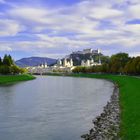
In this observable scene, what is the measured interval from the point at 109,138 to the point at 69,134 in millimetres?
3342

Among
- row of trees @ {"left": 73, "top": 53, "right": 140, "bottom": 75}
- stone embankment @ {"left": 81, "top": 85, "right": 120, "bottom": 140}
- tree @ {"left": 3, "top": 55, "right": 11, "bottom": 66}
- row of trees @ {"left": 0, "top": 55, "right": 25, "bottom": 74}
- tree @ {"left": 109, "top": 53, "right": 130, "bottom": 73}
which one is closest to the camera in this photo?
stone embankment @ {"left": 81, "top": 85, "right": 120, "bottom": 140}

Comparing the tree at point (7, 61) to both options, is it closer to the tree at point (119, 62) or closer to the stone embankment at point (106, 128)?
the tree at point (119, 62)

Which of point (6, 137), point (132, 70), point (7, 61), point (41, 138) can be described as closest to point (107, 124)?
point (41, 138)

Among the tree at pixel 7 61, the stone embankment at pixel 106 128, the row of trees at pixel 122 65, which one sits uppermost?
the tree at pixel 7 61

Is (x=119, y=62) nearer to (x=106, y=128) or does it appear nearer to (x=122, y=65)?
(x=122, y=65)

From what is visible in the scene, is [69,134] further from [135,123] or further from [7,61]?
[7,61]

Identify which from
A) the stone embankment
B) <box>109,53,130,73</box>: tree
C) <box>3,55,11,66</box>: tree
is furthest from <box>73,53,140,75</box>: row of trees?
the stone embankment

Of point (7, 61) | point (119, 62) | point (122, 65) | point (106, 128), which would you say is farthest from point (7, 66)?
point (106, 128)

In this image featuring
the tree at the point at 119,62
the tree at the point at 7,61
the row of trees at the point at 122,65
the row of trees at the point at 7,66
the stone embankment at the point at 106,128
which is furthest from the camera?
the tree at the point at 119,62

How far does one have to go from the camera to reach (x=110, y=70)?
17900cm

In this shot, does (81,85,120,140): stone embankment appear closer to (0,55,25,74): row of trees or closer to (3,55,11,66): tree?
(0,55,25,74): row of trees

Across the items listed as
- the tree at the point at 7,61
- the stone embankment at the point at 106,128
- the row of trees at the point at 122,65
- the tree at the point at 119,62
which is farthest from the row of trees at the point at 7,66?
the stone embankment at the point at 106,128

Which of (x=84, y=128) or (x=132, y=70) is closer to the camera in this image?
(x=84, y=128)

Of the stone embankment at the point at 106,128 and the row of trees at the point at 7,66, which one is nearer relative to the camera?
the stone embankment at the point at 106,128
